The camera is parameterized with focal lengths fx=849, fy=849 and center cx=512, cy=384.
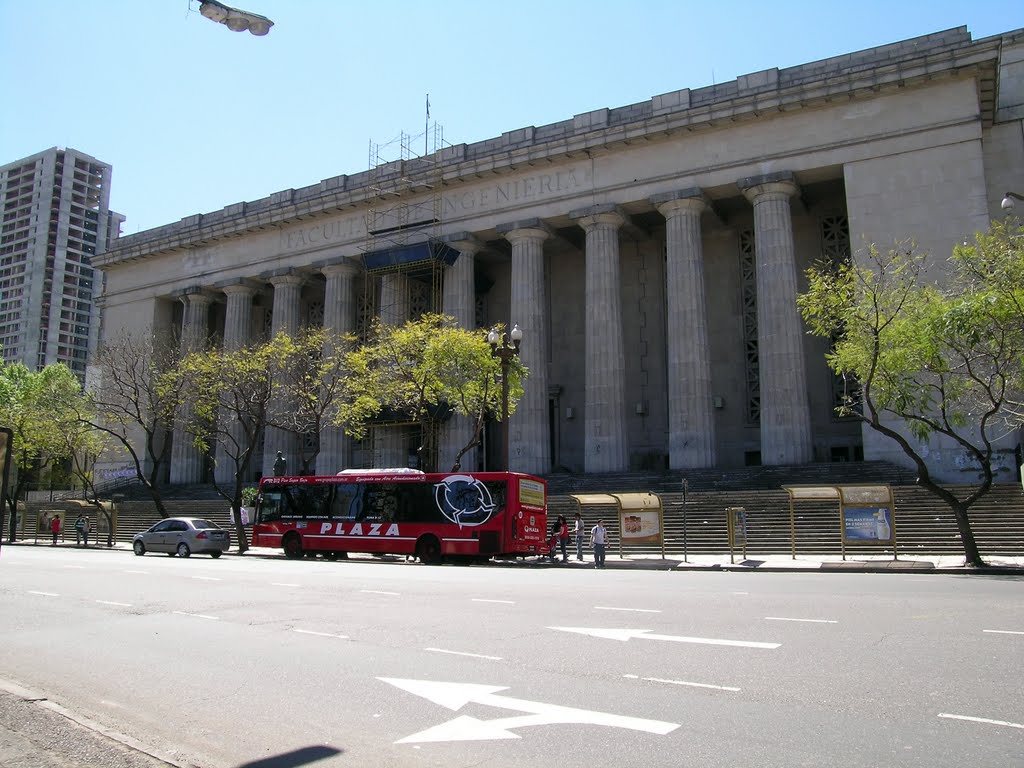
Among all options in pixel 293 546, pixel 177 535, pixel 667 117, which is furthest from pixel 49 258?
pixel 293 546

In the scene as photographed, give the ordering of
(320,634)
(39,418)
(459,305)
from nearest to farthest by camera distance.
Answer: (320,634)
(459,305)
(39,418)

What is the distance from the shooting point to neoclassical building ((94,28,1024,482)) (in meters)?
34.7

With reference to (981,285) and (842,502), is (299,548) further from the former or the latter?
(981,285)

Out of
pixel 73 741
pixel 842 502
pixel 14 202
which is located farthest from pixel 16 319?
pixel 73 741

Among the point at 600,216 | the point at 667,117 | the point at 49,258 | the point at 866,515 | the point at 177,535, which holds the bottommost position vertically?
the point at 177,535

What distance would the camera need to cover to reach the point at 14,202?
370ft

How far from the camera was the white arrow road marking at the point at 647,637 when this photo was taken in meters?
8.79

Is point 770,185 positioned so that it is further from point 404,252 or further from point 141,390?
point 141,390

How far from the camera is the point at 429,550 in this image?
1009 inches

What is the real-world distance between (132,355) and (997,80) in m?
40.8

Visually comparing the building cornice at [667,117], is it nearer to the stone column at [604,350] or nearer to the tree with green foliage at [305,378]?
the stone column at [604,350]

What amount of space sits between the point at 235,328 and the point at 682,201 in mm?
27735

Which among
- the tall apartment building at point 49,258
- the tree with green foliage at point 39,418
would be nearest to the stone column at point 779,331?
the tree with green foliage at point 39,418

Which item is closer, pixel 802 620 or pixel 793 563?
pixel 802 620
